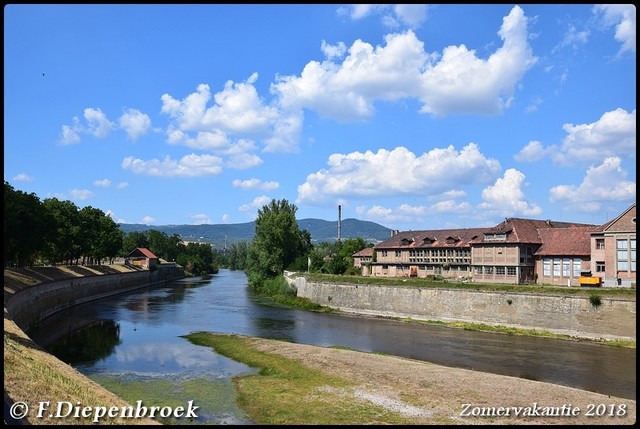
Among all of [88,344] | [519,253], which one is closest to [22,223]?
[88,344]

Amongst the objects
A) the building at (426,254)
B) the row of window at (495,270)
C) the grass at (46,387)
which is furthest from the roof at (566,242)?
the grass at (46,387)

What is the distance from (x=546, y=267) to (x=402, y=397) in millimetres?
39898

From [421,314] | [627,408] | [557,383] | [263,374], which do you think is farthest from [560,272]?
[263,374]

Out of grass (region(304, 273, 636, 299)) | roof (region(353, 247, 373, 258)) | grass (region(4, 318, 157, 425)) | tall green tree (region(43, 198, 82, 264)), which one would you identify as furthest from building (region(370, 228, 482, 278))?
grass (region(4, 318, 157, 425))

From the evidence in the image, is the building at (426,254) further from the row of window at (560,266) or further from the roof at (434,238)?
the row of window at (560,266)

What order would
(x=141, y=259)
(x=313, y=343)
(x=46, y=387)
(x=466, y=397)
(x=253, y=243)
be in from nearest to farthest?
(x=46, y=387) → (x=466, y=397) → (x=313, y=343) → (x=253, y=243) → (x=141, y=259)

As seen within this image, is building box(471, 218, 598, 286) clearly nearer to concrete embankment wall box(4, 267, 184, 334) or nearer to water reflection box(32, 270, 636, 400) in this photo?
water reflection box(32, 270, 636, 400)

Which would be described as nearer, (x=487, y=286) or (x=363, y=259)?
(x=487, y=286)

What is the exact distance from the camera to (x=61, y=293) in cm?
6069

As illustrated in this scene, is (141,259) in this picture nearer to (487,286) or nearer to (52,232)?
(52,232)

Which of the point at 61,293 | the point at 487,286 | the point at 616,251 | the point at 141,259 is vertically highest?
the point at 616,251

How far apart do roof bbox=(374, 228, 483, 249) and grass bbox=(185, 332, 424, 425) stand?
41.1 metres

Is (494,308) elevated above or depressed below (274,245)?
below

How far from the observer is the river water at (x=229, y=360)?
26.5 meters
